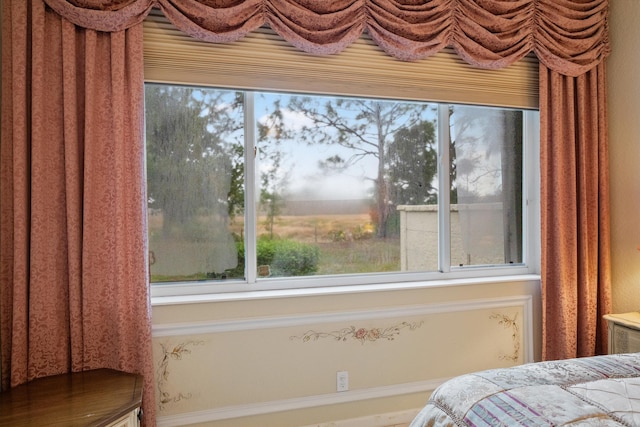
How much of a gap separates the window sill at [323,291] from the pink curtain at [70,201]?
0.67ft

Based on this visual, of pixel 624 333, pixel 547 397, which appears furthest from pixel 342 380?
pixel 624 333

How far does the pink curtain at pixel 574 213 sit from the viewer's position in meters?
2.47

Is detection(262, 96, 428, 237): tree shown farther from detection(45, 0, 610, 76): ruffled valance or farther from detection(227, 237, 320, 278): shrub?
detection(227, 237, 320, 278): shrub

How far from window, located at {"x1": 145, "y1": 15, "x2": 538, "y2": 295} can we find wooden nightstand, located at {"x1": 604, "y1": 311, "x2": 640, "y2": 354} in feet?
1.85

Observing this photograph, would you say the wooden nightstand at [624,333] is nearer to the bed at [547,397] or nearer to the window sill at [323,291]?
the window sill at [323,291]

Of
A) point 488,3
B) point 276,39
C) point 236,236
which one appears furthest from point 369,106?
point 236,236

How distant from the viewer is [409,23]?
2.21 meters

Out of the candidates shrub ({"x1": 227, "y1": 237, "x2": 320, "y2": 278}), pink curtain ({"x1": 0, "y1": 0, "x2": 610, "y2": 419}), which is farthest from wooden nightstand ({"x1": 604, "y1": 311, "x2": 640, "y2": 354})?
pink curtain ({"x1": 0, "y1": 0, "x2": 610, "y2": 419})

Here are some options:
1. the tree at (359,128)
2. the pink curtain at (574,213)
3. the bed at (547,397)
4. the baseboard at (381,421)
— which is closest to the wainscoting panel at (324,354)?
the baseboard at (381,421)

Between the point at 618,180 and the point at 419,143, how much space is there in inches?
51.2

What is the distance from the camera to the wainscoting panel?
1.99 m

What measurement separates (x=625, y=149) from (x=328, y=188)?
1887 millimetres

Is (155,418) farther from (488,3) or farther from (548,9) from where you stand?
(548,9)

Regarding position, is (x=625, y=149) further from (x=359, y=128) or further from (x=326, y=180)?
(x=326, y=180)
